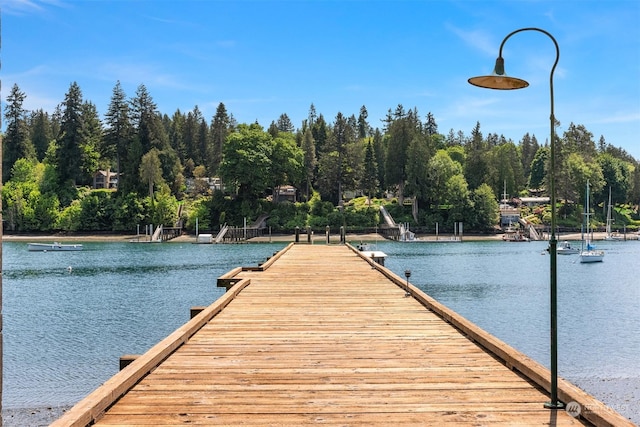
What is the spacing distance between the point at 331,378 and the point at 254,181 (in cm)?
8163

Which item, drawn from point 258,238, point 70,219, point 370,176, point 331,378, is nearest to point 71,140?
point 70,219

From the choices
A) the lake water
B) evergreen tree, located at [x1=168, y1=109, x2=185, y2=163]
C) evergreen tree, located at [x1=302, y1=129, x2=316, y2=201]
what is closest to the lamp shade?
A: the lake water

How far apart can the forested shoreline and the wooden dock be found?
7597 centimetres

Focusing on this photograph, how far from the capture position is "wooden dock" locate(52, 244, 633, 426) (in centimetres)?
481

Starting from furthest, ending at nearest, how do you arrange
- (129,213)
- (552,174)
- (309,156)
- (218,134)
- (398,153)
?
(218,134) → (309,156) → (398,153) → (129,213) → (552,174)

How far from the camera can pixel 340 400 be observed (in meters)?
5.29

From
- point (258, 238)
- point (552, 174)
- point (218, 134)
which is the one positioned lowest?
point (258, 238)

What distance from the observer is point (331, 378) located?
6.00 m

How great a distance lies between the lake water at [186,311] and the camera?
15102mm

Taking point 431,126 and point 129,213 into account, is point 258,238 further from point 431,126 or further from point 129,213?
point 431,126

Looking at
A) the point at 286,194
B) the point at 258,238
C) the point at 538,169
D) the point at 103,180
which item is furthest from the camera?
the point at 538,169

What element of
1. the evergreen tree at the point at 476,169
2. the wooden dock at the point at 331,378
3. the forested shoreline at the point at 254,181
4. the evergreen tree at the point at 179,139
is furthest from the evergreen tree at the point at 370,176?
the wooden dock at the point at 331,378

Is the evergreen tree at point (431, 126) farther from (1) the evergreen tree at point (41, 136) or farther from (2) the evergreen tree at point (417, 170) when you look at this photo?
(1) the evergreen tree at point (41, 136)

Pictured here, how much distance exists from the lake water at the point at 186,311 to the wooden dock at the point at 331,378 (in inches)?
270
